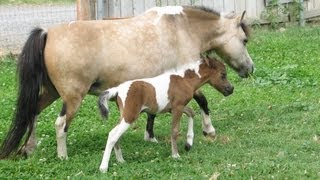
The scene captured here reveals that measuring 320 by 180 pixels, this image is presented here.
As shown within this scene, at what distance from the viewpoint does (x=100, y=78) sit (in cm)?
746

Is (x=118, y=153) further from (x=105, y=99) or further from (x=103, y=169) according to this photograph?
(x=105, y=99)

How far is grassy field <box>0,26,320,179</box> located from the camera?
668 cm

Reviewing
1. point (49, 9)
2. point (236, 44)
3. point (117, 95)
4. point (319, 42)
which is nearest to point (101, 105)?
point (117, 95)

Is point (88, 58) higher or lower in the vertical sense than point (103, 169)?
higher

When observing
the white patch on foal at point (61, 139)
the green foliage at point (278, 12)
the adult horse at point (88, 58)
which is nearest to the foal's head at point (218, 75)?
the adult horse at point (88, 58)

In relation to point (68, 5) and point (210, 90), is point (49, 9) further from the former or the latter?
point (210, 90)

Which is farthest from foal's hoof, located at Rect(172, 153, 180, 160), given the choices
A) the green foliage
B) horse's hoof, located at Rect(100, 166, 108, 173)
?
the green foliage

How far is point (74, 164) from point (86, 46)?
1182mm

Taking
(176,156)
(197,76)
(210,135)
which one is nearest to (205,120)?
(210,135)

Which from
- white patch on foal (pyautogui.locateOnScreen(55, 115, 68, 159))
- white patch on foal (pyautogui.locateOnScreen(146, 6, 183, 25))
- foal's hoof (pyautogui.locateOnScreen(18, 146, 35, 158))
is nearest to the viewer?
white patch on foal (pyautogui.locateOnScreen(55, 115, 68, 159))

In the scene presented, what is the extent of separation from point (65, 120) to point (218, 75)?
65.0 inches

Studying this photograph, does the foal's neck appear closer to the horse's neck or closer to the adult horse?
the adult horse

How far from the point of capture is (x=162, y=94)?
7191 mm

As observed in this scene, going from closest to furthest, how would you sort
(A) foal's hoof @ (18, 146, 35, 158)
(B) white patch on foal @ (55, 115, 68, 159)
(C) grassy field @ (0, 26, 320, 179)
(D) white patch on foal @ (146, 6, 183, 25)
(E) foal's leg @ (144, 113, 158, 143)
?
1. (C) grassy field @ (0, 26, 320, 179)
2. (B) white patch on foal @ (55, 115, 68, 159)
3. (A) foal's hoof @ (18, 146, 35, 158)
4. (D) white patch on foal @ (146, 6, 183, 25)
5. (E) foal's leg @ (144, 113, 158, 143)
